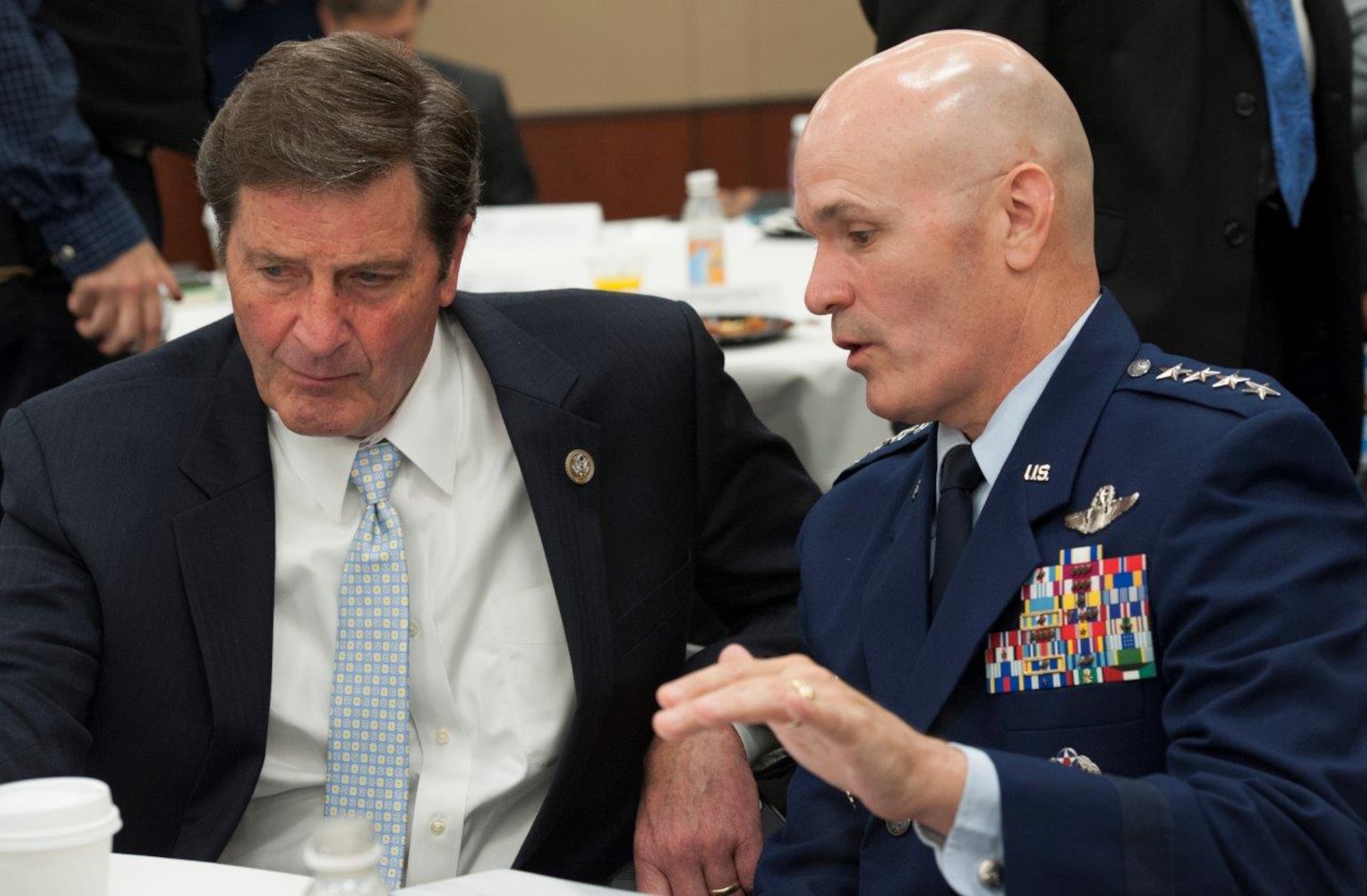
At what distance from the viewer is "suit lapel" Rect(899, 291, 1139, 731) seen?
60.5 inches

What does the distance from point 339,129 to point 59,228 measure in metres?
1.49

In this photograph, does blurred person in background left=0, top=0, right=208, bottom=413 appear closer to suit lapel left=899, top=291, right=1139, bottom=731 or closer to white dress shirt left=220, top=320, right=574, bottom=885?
white dress shirt left=220, top=320, right=574, bottom=885

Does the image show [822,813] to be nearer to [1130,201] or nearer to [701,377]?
[701,377]

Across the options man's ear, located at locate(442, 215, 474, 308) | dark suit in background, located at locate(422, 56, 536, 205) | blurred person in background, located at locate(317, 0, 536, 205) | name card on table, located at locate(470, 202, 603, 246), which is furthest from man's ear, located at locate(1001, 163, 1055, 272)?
dark suit in background, located at locate(422, 56, 536, 205)

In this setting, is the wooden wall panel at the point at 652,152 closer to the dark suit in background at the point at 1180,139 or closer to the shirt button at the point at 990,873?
the dark suit in background at the point at 1180,139

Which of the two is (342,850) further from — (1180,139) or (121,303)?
(121,303)

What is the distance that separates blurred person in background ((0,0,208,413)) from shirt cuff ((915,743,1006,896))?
2.30 meters

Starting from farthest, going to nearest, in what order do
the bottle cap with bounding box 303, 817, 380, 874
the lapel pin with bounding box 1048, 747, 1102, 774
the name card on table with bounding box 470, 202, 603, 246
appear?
the name card on table with bounding box 470, 202, 603, 246
the lapel pin with bounding box 1048, 747, 1102, 774
the bottle cap with bounding box 303, 817, 380, 874

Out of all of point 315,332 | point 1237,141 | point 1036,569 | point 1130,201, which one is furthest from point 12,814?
point 1237,141

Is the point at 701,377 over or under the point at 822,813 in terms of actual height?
over

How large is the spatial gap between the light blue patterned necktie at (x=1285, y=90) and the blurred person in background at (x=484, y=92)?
3172mm

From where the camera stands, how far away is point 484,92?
6.27 m

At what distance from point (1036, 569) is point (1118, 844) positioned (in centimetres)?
32

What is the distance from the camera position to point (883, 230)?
1627 mm
